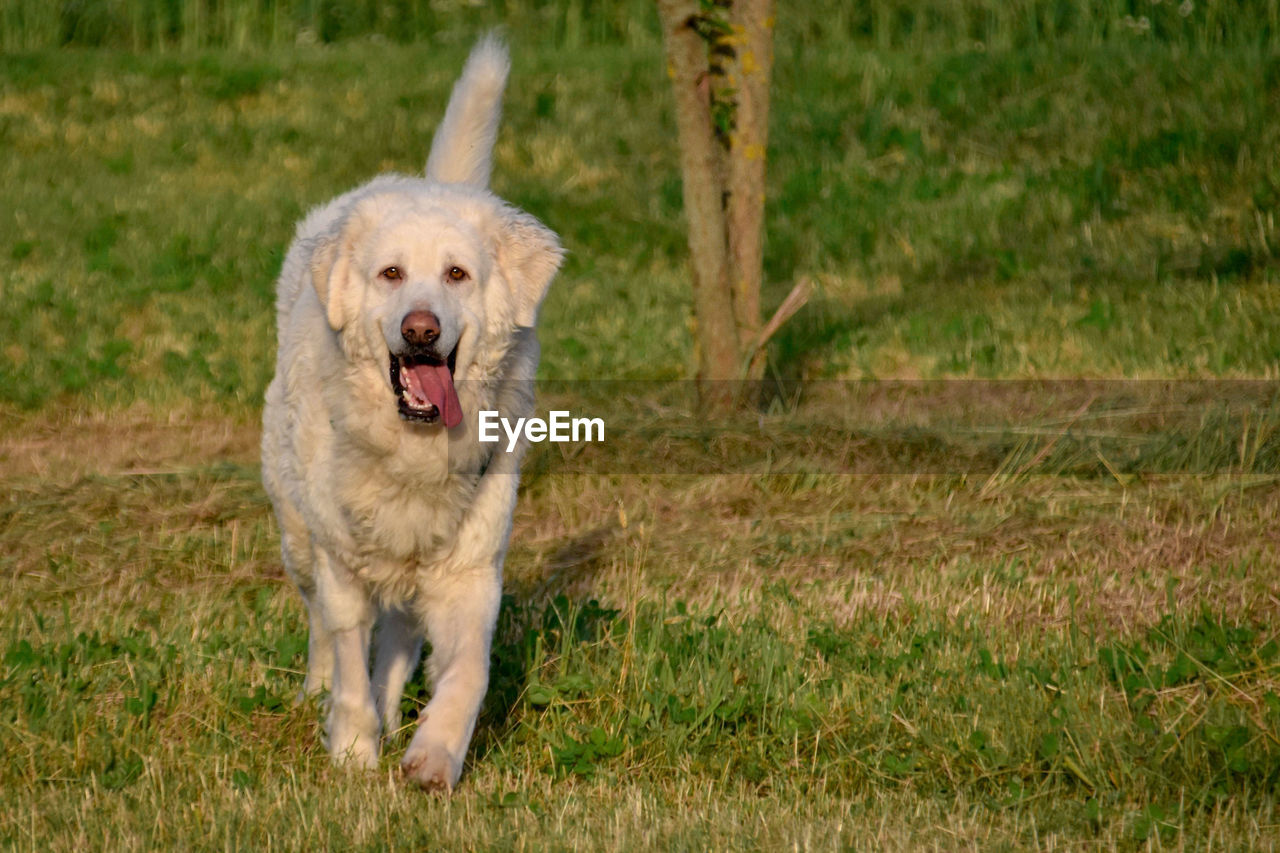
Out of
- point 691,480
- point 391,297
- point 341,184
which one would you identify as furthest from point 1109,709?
point 341,184

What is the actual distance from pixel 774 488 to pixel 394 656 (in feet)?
9.33

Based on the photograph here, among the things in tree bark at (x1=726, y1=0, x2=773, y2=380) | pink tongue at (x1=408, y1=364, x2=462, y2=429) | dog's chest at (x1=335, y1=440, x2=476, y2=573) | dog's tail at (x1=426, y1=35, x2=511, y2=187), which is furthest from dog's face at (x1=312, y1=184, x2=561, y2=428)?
tree bark at (x1=726, y1=0, x2=773, y2=380)

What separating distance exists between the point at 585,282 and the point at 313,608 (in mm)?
7195

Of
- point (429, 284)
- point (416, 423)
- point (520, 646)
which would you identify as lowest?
point (520, 646)

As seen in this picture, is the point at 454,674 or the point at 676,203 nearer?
the point at 454,674

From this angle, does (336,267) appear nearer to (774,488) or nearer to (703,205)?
(774,488)

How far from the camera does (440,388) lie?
4344mm

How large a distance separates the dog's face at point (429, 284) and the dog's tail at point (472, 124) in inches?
37.9

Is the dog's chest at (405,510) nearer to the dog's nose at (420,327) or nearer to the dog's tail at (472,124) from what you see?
the dog's nose at (420,327)

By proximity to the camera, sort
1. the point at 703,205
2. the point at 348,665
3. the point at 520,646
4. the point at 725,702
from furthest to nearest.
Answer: the point at 703,205 → the point at 520,646 → the point at 725,702 → the point at 348,665

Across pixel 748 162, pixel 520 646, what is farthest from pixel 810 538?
pixel 748 162

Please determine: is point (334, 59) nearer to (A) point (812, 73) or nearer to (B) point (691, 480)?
Answer: (A) point (812, 73)

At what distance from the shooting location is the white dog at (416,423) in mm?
4332

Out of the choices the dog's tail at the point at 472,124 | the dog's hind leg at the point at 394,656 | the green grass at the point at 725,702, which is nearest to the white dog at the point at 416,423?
the dog's hind leg at the point at 394,656
